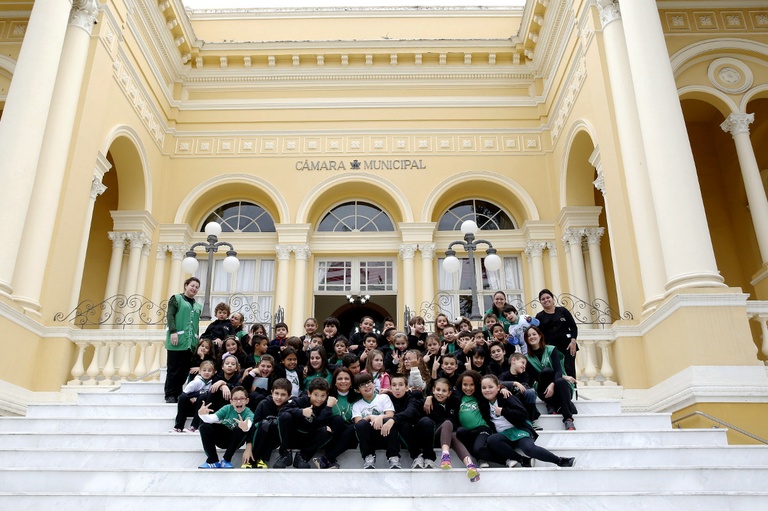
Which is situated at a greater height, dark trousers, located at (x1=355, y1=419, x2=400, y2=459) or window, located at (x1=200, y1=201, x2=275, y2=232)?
window, located at (x1=200, y1=201, x2=275, y2=232)

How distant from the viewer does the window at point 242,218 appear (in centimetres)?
1612

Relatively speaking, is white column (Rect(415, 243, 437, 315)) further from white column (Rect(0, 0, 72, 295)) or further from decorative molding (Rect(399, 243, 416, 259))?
white column (Rect(0, 0, 72, 295))

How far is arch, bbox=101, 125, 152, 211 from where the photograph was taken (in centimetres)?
1405

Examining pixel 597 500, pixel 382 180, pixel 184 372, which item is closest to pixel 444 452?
pixel 597 500

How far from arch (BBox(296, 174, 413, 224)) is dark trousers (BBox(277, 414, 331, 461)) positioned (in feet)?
31.3

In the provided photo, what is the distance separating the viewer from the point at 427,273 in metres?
15.0

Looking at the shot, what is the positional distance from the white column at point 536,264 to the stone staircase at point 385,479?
327 inches

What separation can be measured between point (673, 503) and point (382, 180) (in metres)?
11.7

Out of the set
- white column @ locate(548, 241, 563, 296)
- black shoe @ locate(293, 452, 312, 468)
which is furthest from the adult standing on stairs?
white column @ locate(548, 241, 563, 296)

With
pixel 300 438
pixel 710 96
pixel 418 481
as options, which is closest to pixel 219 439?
pixel 300 438

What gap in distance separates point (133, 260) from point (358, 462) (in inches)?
398

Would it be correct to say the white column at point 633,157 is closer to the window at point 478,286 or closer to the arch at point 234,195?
the window at point 478,286

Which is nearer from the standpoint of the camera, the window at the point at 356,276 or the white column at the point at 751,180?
the white column at the point at 751,180

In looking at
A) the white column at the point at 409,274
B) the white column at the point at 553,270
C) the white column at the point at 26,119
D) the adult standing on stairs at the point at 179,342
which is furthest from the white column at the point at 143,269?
the white column at the point at 553,270
